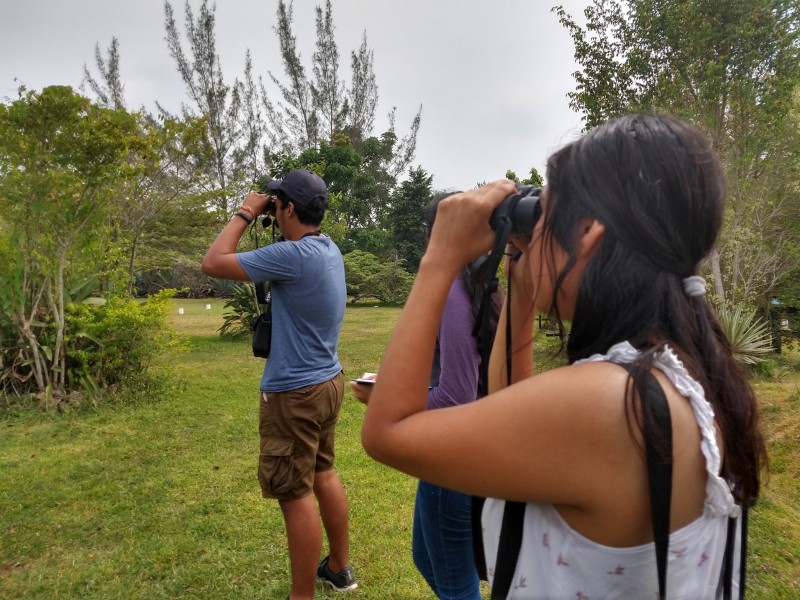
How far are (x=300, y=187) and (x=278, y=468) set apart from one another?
1258 mm

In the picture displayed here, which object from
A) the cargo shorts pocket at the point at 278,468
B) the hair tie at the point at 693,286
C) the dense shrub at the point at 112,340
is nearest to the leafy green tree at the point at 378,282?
the dense shrub at the point at 112,340

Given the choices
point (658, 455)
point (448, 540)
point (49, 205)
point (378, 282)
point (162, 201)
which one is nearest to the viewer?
point (658, 455)

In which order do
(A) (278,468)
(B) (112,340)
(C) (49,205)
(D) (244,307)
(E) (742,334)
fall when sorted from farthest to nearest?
(D) (244,307) < (E) (742,334) < (B) (112,340) < (C) (49,205) < (A) (278,468)

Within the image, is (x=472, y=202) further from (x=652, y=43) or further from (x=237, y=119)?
(x=237, y=119)

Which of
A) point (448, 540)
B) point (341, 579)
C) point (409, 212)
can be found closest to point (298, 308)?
point (448, 540)

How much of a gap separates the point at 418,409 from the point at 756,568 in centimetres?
297

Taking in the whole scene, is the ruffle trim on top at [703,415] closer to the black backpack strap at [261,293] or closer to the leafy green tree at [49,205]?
the black backpack strap at [261,293]

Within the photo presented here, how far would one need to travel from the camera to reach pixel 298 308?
242cm

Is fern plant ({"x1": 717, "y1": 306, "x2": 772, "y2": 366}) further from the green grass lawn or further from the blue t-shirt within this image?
the blue t-shirt

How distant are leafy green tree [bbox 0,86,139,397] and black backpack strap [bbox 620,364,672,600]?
600 centimetres

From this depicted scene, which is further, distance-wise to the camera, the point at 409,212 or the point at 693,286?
the point at 409,212

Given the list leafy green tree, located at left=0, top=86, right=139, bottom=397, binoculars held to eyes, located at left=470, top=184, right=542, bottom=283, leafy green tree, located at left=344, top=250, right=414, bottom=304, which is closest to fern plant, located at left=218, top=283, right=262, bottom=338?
leafy green tree, located at left=0, top=86, right=139, bottom=397

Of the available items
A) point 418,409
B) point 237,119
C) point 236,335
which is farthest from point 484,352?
point 237,119

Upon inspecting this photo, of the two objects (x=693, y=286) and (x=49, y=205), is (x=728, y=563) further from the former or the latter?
(x=49, y=205)
